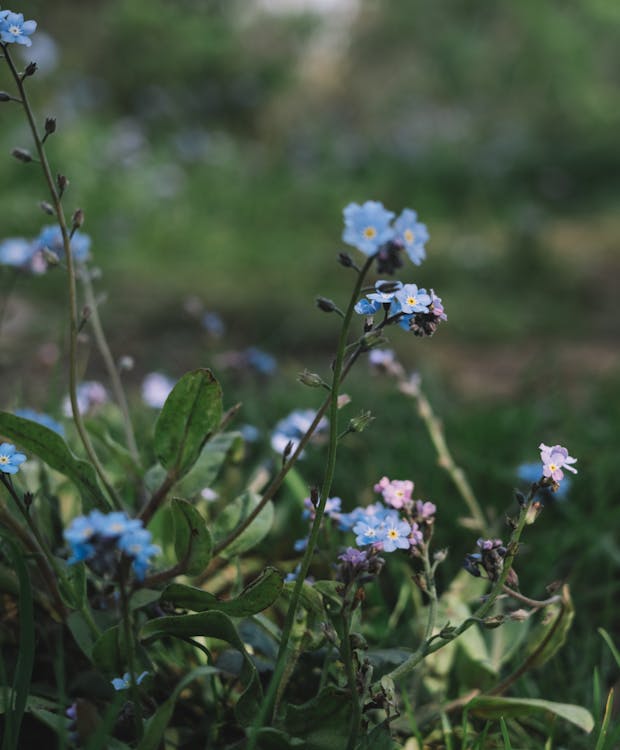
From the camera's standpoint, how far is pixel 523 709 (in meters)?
1.25

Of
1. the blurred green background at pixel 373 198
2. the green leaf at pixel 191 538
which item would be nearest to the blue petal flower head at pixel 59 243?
the blurred green background at pixel 373 198

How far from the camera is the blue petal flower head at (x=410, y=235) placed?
0.97 m

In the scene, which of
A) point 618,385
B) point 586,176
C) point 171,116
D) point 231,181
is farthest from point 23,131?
point 586,176

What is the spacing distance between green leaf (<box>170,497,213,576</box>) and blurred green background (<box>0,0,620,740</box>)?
707 millimetres

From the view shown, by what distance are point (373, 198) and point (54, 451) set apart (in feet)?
23.3

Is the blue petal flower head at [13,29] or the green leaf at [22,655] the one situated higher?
the blue petal flower head at [13,29]

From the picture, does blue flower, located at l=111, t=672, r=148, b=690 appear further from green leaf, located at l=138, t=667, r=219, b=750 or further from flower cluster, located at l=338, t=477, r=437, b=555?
flower cluster, located at l=338, t=477, r=437, b=555

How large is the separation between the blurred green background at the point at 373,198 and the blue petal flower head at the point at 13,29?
0.87 metres

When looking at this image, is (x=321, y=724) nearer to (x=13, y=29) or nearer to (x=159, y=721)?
(x=159, y=721)

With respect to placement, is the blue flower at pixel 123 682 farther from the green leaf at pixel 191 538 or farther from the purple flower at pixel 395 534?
the purple flower at pixel 395 534

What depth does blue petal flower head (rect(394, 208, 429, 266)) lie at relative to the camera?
0.97 m

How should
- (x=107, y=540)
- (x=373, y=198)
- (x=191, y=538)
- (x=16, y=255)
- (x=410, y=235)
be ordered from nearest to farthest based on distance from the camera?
(x=107, y=540) < (x=410, y=235) < (x=191, y=538) < (x=16, y=255) < (x=373, y=198)

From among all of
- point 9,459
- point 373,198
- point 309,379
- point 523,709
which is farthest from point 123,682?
point 373,198

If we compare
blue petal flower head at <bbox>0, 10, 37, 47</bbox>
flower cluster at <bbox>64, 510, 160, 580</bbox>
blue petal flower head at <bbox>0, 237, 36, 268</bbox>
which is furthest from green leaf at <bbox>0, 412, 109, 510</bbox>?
blue petal flower head at <bbox>0, 237, 36, 268</bbox>
